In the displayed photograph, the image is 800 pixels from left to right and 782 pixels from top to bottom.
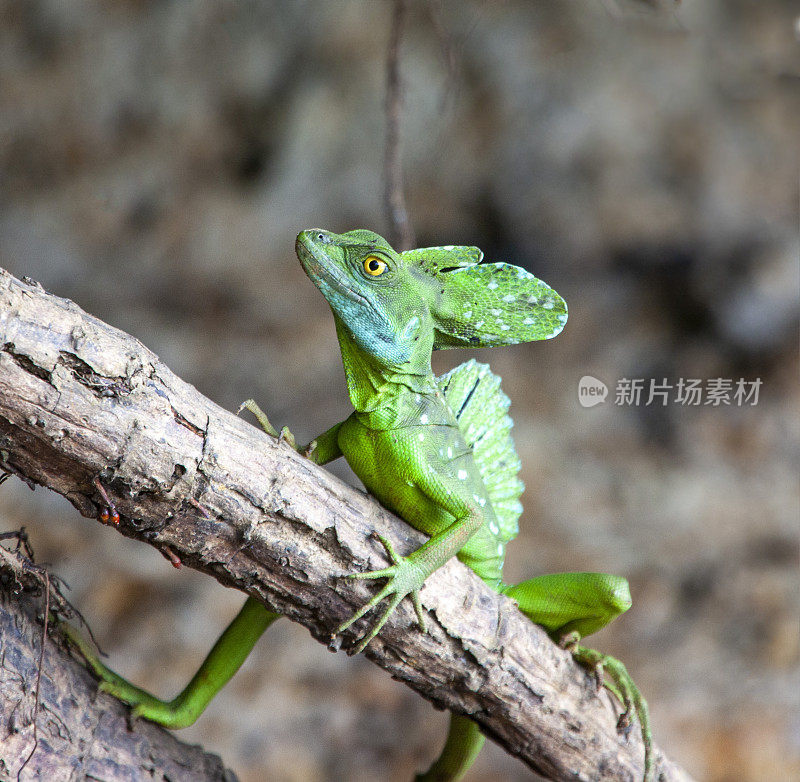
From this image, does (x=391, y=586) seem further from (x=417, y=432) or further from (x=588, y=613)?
(x=588, y=613)

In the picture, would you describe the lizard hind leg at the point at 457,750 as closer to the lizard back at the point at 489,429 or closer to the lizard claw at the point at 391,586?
the lizard back at the point at 489,429

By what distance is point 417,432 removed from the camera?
1892mm

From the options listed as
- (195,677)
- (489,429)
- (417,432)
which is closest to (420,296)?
(417,432)

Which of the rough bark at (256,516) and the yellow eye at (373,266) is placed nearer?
the rough bark at (256,516)

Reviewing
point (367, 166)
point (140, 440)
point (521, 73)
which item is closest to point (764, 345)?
point (521, 73)

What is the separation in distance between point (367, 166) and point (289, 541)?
9.24 ft

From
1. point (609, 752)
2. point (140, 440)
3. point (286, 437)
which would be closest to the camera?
point (140, 440)

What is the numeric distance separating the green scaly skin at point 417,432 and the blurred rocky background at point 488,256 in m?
1.91

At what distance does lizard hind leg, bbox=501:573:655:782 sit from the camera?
205cm

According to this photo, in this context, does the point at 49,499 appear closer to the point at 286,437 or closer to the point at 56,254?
the point at 56,254

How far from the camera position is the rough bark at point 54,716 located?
158 cm

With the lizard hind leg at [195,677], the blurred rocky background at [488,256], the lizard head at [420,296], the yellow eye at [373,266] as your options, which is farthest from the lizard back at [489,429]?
the blurred rocky background at [488,256]

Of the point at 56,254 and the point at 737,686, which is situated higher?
the point at 737,686

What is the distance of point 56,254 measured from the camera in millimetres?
3861
